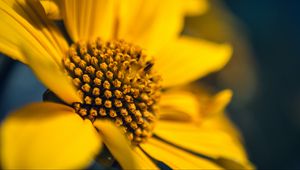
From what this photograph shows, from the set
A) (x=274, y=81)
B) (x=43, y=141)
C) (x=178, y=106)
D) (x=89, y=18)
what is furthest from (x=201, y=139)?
(x=274, y=81)

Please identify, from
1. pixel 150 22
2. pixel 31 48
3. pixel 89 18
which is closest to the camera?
pixel 31 48

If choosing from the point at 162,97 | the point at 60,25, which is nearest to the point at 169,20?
the point at 162,97

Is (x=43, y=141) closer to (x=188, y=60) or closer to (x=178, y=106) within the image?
(x=178, y=106)

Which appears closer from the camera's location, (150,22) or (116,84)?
(116,84)

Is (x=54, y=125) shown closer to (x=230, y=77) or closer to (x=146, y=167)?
(x=146, y=167)

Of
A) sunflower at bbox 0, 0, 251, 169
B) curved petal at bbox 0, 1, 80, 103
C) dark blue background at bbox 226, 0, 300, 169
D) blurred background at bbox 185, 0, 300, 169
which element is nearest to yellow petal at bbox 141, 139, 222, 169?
sunflower at bbox 0, 0, 251, 169

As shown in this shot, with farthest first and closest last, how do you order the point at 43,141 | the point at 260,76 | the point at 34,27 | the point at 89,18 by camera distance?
the point at 260,76, the point at 89,18, the point at 34,27, the point at 43,141
